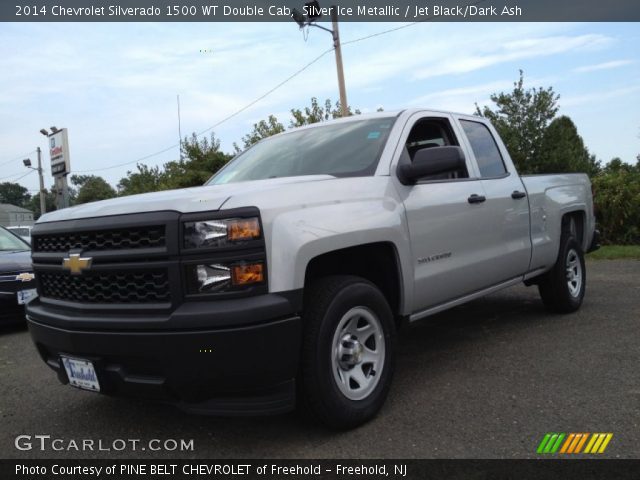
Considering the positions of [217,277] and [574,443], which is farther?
[574,443]

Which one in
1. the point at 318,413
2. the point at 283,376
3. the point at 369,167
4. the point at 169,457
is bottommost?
the point at 169,457

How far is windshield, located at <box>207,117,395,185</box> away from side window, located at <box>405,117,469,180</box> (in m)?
0.29

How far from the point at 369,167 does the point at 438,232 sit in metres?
0.68

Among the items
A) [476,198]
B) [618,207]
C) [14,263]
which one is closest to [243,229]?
[476,198]

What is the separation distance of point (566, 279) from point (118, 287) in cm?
443

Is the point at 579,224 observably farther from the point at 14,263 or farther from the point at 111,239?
the point at 14,263

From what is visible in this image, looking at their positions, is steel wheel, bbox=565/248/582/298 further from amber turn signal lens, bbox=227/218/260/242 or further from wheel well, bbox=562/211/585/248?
amber turn signal lens, bbox=227/218/260/242

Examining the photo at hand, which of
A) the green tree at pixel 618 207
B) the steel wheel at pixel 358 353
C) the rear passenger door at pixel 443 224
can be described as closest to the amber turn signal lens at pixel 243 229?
the steel wheel at pixel 358 353

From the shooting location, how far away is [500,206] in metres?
4.50

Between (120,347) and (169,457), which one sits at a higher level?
(120,347)
